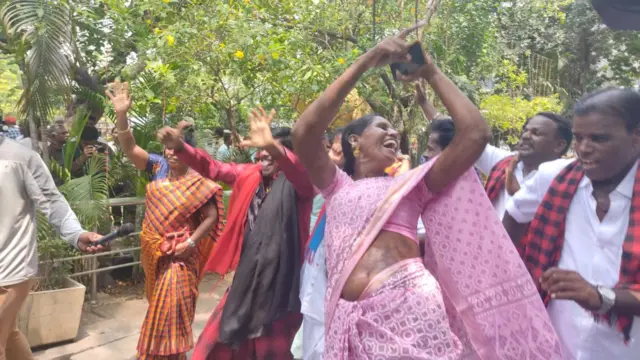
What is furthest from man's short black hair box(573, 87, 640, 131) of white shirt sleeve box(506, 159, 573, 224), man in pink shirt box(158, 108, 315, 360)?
man in pink shirt box(158, 108, 315, 360)

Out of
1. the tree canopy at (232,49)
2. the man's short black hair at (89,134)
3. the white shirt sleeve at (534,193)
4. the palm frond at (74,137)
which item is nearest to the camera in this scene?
the white shirt sleeve at (534,193)

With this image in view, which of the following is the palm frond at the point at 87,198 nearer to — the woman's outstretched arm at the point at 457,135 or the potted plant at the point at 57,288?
the potted plant at the point at 57,288

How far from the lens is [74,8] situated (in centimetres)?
604

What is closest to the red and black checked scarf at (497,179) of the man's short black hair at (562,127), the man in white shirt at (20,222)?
the man's short black hair at (562,127)

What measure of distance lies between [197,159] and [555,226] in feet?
7.32

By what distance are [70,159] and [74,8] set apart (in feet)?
5.47

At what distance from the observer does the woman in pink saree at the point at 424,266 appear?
83.0 inches

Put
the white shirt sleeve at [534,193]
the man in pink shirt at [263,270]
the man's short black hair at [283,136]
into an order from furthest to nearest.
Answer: the man's short black hair at [283,136] < the man in pink shirt at [263,270] < the white shirt sleeve at [534,193]

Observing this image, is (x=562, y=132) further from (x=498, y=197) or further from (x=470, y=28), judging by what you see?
(x=470, y=28)

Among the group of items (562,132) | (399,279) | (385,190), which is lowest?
(399,279)

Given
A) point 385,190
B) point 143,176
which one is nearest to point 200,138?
point 143,176

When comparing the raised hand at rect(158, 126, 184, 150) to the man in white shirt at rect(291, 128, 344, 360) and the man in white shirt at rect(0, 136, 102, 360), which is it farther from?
the man in white shirt at rect(291, 128, 344, 360)

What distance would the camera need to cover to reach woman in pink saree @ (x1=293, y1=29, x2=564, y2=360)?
2.11 metres

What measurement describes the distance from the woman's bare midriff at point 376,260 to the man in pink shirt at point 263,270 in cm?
115
